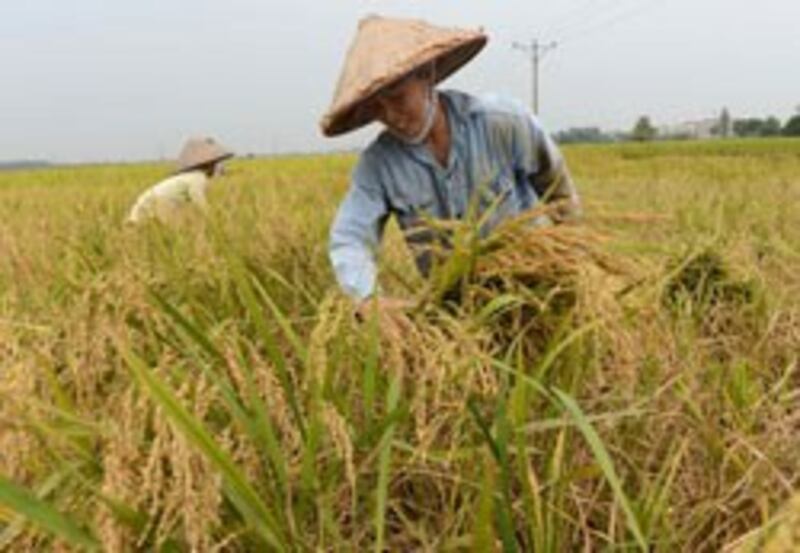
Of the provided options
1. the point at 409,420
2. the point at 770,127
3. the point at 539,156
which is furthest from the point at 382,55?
the point at 770,127

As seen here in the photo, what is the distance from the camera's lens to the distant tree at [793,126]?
38.1 metres

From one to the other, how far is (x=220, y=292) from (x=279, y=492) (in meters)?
0.63

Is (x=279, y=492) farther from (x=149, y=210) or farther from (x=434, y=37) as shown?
(x=149, y=210)

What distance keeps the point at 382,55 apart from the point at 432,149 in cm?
30

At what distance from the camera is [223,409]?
1132 mm

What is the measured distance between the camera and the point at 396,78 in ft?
5.74

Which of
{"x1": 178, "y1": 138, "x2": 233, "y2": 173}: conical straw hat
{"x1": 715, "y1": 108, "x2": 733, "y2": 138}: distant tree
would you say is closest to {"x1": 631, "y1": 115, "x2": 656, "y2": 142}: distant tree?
{"x1": 715, "y1": 108, "x2": 733, "y2": 138}: distant tree

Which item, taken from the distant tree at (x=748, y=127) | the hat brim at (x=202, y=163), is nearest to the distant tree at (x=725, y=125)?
the distant tree at (x=748, y=127)

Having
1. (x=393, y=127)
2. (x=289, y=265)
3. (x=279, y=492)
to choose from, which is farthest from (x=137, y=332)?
(x=393, y=127)

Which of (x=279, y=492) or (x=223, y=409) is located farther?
(x=223, y=409)

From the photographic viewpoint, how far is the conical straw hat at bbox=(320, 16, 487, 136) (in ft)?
5.74

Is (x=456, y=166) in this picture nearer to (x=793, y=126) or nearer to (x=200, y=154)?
(x=200, y=154)

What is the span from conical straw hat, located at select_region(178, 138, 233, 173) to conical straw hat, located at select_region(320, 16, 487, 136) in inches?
140

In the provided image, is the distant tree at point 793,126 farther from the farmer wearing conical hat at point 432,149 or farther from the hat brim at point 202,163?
the farmer wearing conical hat at point 432,149
